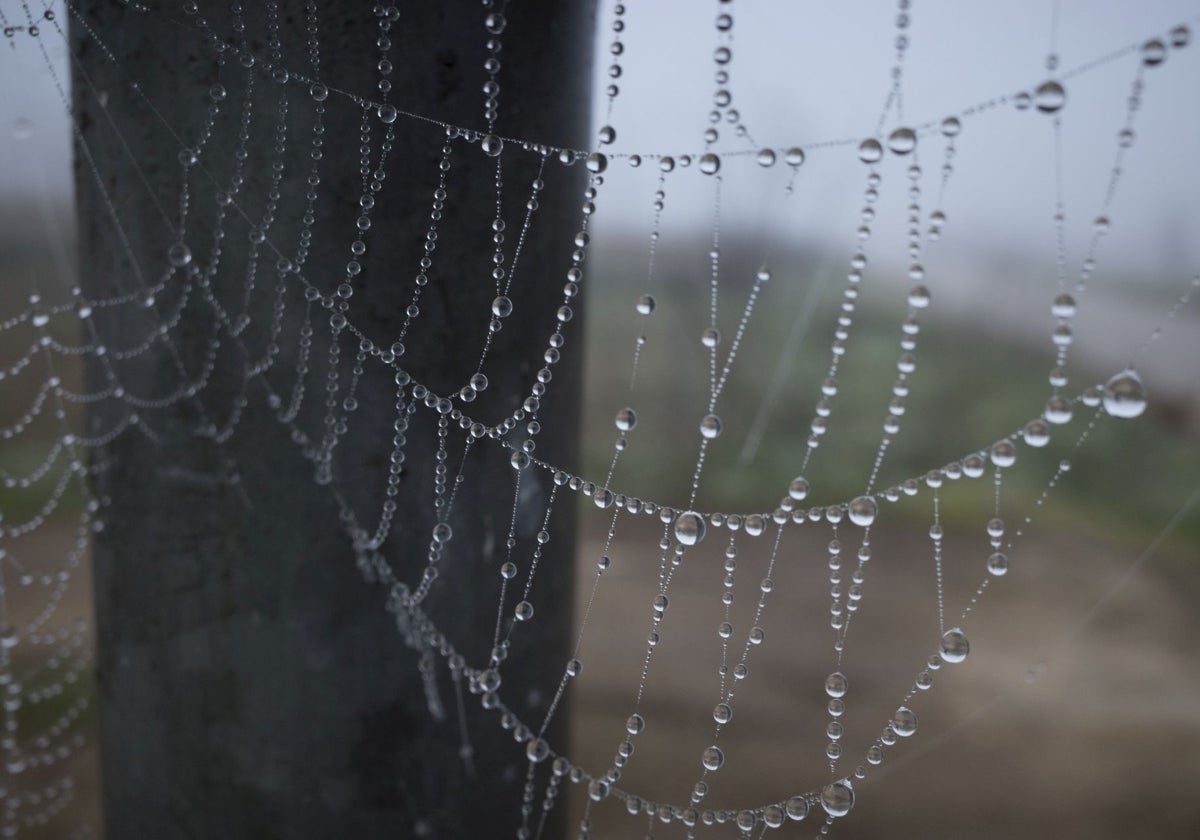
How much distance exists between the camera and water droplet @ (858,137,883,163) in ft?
1.75

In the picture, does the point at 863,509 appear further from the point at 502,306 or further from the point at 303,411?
the point at 303,411

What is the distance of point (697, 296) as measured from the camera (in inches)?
184

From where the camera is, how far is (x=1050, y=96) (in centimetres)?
46

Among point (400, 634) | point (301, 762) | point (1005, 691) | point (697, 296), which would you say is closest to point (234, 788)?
point (301, 762)

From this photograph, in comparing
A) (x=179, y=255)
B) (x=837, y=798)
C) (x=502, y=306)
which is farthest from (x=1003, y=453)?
(x=179, y=255)

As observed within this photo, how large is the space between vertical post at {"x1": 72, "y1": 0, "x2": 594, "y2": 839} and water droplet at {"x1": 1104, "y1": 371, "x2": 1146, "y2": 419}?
19.5 inches

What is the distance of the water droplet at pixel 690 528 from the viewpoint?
65 centimetres

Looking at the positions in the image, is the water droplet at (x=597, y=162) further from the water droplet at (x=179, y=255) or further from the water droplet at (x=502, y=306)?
the water droplet at (x=179, y=255)

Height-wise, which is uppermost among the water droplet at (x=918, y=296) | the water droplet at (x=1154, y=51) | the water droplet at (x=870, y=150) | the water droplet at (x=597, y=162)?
the water droplet at (x=1154, y=51)

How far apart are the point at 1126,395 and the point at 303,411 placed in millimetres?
672

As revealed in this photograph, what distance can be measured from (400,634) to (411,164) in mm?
455

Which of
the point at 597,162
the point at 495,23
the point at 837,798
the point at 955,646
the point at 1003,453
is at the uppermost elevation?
the point at 495,23

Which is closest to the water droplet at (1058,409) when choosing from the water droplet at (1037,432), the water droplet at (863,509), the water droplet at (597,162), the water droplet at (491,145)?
the water droplet at (1037,432)

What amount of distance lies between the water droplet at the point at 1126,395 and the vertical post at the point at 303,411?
494mm
